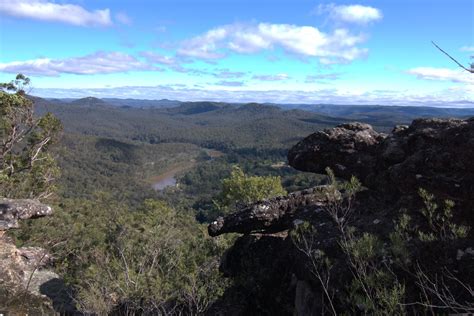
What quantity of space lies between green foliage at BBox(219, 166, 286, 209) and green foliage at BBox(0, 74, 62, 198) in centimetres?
1284

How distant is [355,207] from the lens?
1124cm

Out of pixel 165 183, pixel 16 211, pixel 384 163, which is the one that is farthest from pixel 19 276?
pixel 165 183

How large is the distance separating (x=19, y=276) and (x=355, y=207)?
14.4m

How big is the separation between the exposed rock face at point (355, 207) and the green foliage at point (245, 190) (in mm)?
16922

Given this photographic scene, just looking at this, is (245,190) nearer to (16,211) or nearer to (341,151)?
(16,211)

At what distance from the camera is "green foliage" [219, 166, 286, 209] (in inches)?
1216

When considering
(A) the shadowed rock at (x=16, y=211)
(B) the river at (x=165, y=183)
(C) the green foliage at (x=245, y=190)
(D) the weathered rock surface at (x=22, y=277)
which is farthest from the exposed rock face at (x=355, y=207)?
(B) the river at (x=165, y=183)

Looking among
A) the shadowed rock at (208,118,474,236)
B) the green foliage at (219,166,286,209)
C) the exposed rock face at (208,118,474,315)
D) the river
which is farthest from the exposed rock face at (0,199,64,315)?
the river

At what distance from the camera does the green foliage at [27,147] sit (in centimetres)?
2380

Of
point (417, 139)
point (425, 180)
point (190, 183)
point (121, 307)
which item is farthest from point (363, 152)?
point (190, 183)

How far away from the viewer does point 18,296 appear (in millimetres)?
15039

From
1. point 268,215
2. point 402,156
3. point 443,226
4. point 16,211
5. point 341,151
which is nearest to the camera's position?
point 443,226

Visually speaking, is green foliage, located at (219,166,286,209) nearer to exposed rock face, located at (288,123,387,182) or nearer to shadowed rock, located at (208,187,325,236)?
shadowed rock, located at (208,187,325,236)

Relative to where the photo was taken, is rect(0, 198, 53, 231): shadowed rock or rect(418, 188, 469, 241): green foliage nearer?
rect(418, 188, 469, 241): green foliage
